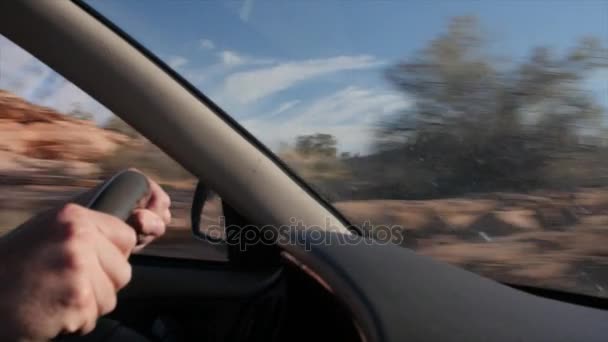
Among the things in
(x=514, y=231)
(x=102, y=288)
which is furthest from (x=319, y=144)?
(x=102, y=288)

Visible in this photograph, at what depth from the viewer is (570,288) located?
2.32 m

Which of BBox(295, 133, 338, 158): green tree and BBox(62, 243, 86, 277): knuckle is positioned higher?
BBox(295, 133, 338, 158): green tree

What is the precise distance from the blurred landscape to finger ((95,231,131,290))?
2.83 feet

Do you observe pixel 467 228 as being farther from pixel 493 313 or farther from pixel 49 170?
pixel 49 170

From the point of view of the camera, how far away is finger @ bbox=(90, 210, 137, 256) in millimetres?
1421

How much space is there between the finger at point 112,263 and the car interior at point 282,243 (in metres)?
0.20

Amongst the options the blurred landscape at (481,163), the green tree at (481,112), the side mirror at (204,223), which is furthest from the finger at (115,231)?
the green tree at (481,112)

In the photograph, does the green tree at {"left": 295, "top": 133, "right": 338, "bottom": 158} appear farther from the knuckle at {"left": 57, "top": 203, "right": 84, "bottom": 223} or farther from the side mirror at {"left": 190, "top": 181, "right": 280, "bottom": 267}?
the knuckle at {"left": 57, "top": 203, "right": 84, "bottom": 223}

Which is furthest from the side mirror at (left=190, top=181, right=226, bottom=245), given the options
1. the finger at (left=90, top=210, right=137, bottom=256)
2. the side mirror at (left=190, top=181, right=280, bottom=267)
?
the finger at (left=90, top=210, right=137, bottom=256)

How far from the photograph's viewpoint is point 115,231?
4.76ft

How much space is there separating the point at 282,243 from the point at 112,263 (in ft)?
2.50

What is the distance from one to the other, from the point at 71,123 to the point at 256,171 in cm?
101

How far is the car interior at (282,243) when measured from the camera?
171 cm

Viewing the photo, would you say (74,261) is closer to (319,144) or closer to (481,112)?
(319,144)
